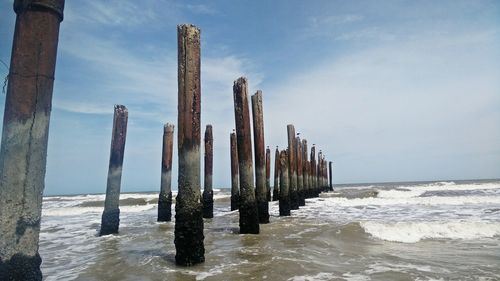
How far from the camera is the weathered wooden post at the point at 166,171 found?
12391 millimetres

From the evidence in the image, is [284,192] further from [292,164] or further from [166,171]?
[166,171]

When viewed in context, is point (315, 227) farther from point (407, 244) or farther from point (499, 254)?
point (499, 254)

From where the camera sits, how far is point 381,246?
707 cm

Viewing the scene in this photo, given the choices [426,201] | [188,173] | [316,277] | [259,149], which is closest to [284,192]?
[259,149]

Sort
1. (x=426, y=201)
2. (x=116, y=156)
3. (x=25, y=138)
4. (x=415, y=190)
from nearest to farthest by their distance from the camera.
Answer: (x=25, y=138) → (x=116, y=156) → (x=426, y=201) → (x=415, y=190)

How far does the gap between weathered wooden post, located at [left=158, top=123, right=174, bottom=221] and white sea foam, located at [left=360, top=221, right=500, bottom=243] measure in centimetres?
698

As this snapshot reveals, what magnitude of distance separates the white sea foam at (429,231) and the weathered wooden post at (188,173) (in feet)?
16.2

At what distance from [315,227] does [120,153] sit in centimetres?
597

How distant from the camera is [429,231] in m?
8.88

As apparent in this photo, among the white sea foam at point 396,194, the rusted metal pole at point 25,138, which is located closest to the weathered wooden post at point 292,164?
the rusted metal pole at point 25,138

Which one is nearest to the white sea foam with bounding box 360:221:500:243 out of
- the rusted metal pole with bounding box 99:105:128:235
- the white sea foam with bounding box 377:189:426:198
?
the rusted metal pole with bounding box 99:105:128:235

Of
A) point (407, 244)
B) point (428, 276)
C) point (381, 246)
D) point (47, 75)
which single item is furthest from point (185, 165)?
point (407, 244)

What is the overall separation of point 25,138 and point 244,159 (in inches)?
219

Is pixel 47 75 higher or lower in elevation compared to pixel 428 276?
higher
